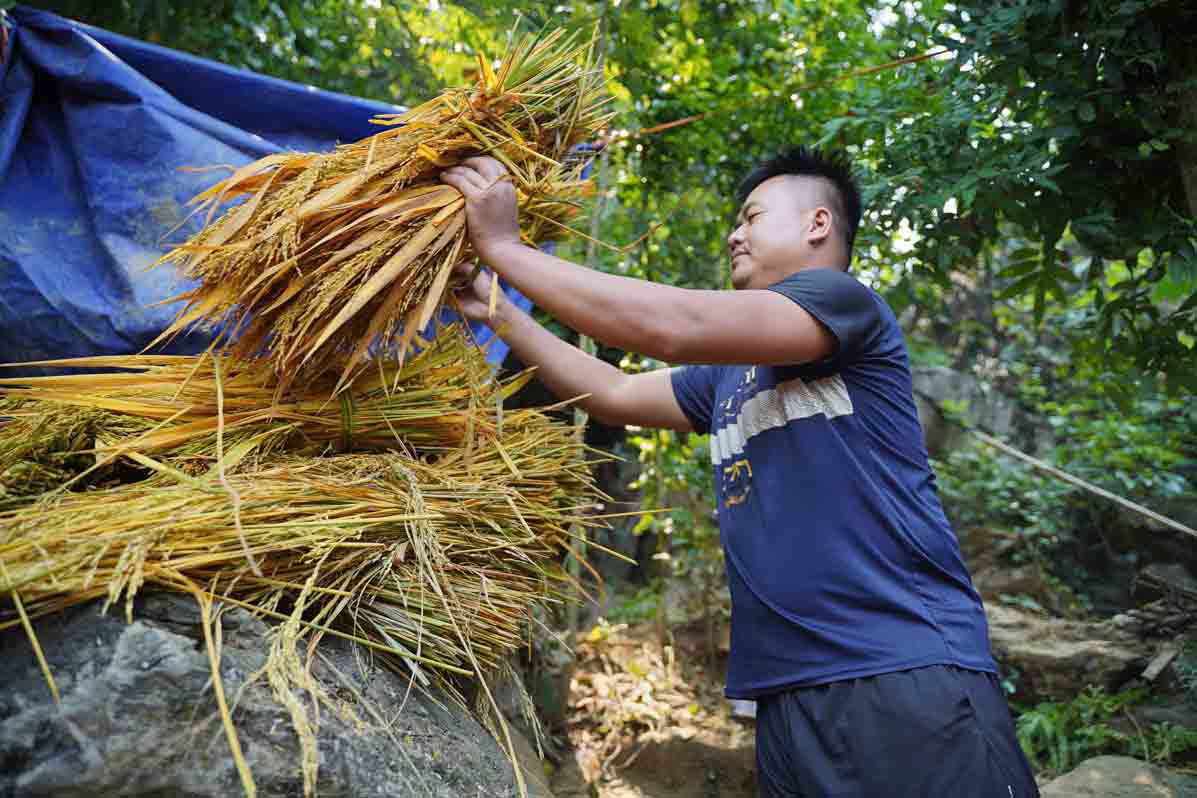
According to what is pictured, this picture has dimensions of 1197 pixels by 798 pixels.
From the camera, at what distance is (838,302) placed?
153 centimetres

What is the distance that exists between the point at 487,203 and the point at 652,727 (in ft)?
9.00

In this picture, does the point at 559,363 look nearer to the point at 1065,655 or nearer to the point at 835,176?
the point at 835,176

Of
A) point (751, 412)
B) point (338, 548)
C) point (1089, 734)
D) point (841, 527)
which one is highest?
point (751, 412)

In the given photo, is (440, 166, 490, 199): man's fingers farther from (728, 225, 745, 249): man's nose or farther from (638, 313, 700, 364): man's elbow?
(728, 225, 745, 249): man's nose

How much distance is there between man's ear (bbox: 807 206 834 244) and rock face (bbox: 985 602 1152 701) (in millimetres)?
2497

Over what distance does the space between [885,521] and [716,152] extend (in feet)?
7.34

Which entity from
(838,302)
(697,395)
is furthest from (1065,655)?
(838,302)

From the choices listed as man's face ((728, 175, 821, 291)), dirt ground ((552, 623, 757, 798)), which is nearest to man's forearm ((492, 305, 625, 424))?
man's face ((728, 175, 821, 291))

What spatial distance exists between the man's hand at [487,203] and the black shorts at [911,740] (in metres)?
1.00

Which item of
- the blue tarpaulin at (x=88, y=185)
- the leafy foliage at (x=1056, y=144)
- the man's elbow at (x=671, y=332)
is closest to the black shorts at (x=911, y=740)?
the man's elbow at (x=671, y=332)

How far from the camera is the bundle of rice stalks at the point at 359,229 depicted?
1.34 metres

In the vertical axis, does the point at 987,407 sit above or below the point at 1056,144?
below

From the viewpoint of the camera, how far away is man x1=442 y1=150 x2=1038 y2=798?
1422mm

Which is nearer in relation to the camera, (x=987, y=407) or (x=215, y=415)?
(x=215, y=415)
